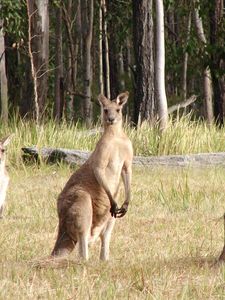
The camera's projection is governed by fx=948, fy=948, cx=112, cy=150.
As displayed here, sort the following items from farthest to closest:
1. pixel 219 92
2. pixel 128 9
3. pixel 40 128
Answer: pixel 128 9, pixel 219 92, pixel 40 128

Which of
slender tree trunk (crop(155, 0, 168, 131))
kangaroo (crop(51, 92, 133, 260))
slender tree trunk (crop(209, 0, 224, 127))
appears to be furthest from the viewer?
slender tree trunk (crop(209, 0, 224, 127))

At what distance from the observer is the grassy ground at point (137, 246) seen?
217 inches

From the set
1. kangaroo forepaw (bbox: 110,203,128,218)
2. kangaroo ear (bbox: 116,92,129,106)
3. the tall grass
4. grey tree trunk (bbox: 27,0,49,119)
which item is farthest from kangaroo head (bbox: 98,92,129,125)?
grey tree trunk (bbox: 27,0,49,119)

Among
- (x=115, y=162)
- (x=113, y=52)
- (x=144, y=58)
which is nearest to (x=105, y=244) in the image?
(x=115, y=162)

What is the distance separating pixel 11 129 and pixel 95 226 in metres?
8.16

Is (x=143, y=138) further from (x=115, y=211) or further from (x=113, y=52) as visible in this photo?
(x=113, y=52)

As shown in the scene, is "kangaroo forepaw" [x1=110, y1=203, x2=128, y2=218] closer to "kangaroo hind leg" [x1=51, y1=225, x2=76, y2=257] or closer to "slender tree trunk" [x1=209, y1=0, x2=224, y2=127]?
"kangaroo hind leg" [x1=51, y1=225, x2=76, y2=257]

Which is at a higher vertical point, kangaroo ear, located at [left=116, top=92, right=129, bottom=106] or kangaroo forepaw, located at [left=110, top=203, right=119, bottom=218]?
kangaroo ear, located at [left=116, top=92, right=129, bottom=106]

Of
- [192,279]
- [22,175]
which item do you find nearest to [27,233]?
[192,279]

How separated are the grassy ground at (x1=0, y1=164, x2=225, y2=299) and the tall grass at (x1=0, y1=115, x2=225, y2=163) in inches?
67.3

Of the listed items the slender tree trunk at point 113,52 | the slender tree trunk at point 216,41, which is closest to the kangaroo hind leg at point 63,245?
the slender tree trunk at point 216,41

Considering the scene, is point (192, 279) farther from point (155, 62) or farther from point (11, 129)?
point (155, 62)

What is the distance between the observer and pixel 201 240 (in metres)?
7.57

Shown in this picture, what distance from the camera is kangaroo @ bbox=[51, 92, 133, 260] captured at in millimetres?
6355
